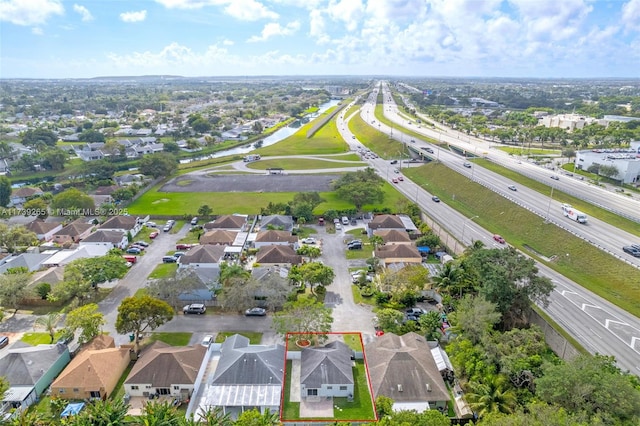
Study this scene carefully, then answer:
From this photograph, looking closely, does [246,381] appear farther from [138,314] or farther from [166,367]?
[138,314]

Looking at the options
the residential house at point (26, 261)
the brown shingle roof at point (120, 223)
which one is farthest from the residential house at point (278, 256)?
the residential house at point (26, 261)

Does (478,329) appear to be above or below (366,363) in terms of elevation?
above

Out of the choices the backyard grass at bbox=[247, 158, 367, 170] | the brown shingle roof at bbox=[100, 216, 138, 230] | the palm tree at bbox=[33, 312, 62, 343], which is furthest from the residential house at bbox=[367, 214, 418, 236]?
the backyard grass at bbox=[247, 158, 367, 170]

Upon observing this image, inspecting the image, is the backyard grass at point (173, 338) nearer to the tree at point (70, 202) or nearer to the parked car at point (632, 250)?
the tree at point (70, 202)

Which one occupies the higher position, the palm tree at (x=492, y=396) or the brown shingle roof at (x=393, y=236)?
the palm tree at (x=492, y=396)

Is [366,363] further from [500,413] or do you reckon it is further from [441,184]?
[441,184]

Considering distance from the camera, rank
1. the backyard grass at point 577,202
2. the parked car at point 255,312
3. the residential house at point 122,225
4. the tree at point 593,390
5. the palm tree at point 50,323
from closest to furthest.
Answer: the tree at point 593,390
the palm tree at point 50,323
the parked car at point 255,312
the backyard grass at point 577,202
the residential house at point 122,225

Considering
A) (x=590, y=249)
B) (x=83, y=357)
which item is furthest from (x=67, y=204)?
(x=590, y=249)
